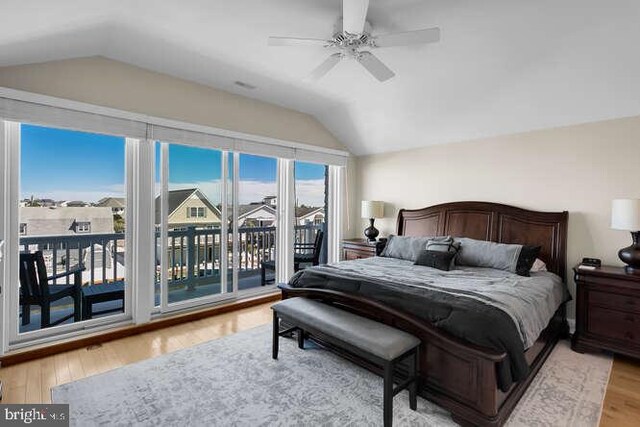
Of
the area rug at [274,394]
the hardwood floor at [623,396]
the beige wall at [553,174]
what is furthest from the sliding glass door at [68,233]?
the hardwood floor at [623,396]

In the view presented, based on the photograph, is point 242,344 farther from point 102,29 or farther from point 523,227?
point 523,227

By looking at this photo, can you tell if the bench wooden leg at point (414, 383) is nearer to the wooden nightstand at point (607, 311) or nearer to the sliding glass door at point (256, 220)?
the wooden nightstand at point (607, 311)

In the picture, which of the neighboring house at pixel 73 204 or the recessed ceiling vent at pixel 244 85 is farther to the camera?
the recessed ceiling vent at pixel 244 85

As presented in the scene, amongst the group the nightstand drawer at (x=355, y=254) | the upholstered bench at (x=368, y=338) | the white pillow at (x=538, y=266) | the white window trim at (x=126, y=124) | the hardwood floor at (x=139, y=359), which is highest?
the white window trim at (x=126, y=124)

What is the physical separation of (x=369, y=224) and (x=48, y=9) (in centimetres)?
466

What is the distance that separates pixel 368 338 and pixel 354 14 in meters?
2.16

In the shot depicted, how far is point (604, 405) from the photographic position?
2086mm

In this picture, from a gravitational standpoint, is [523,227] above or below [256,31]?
below

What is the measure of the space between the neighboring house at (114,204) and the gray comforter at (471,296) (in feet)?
6.86

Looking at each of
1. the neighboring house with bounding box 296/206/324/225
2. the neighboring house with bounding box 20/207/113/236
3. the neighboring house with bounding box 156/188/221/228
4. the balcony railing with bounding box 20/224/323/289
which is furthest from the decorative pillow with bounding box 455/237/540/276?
the neighboring house with bounding box 20/207/113/236

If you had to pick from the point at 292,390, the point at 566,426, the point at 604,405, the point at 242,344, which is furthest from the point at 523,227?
the point at 242,344

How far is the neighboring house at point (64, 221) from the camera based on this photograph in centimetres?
286

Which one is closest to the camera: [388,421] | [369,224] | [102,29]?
[388,421]

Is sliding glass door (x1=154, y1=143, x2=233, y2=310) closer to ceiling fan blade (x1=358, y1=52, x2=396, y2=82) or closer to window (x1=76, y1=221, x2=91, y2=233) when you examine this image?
window (x1=76, y1=221, x2=91, y2=233)
